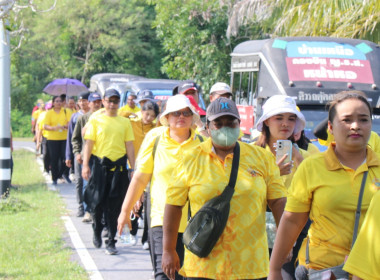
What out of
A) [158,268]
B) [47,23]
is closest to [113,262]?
[158,268]

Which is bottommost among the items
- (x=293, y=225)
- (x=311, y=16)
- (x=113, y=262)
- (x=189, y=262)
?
(x=113, y=262)

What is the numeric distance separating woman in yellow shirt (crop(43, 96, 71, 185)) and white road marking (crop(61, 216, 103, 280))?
4778 millimetres

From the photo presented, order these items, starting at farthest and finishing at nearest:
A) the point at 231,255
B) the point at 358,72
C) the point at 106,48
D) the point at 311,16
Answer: the point at 106,48 → the point at 311,16 → the point at 358,72 → the point at 231,255

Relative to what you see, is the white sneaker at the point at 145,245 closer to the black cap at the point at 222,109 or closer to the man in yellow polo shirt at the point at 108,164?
the man in yellow polo shirt at the point at 108,164

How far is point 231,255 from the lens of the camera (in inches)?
177

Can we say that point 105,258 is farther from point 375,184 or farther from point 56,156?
point 56,156

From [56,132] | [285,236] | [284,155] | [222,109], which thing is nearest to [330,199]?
[285,236]

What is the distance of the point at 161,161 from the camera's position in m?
6.07

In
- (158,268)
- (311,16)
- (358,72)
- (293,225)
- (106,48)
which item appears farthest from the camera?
(106,48)

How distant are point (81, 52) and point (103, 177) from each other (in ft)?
122

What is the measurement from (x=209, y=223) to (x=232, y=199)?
0.67ft

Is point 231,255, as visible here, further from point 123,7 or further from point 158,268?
point 123,7

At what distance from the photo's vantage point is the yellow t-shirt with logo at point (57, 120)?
1672 centimetres

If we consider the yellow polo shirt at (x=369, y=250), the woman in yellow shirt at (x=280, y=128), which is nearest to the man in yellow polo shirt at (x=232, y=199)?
the woman in yellow shirt at (x=280, y=128)
